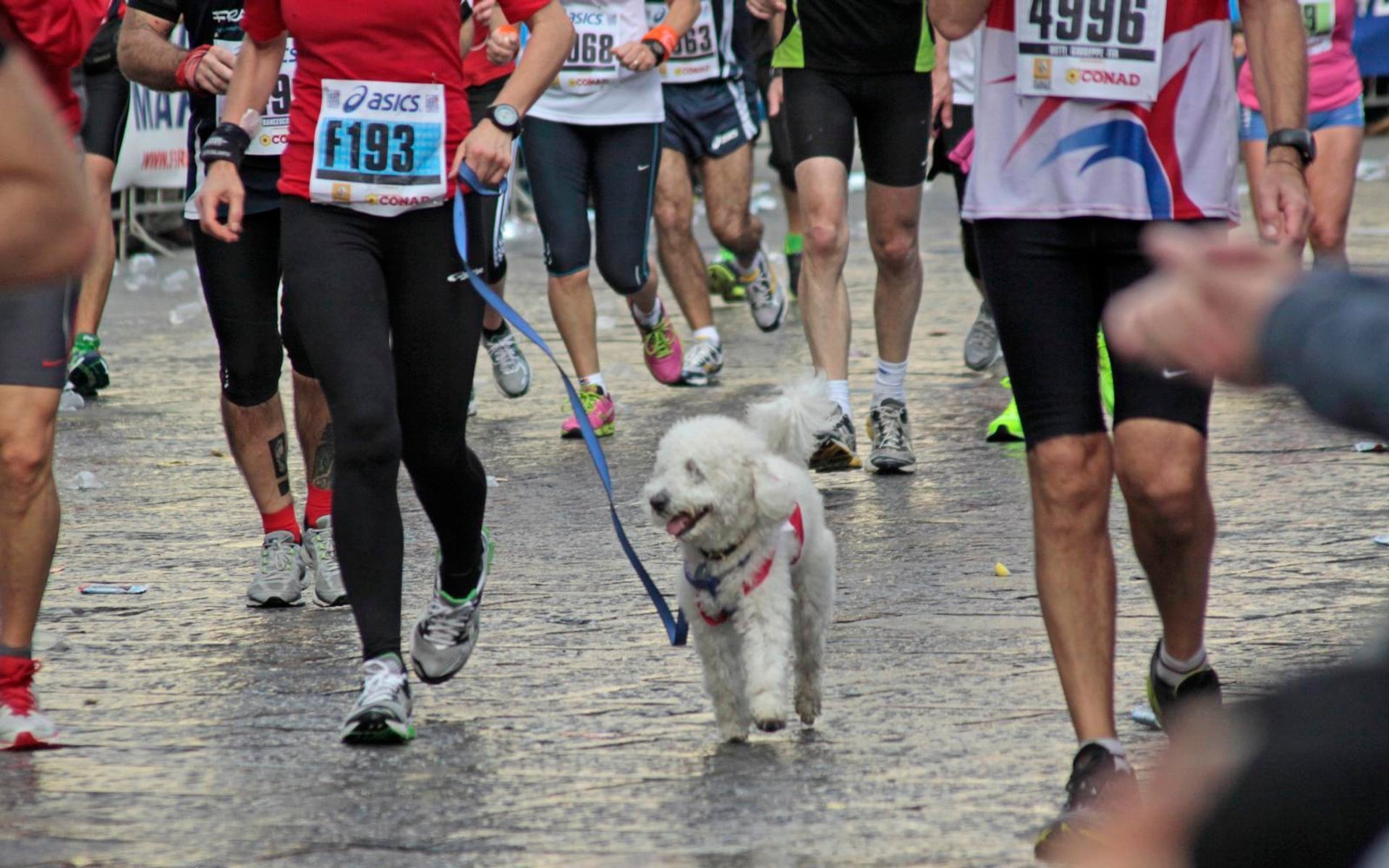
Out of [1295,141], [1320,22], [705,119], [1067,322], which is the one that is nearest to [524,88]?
[1067,322]

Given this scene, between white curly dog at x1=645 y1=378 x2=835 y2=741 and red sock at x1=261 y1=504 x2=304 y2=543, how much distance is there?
5.18 feet

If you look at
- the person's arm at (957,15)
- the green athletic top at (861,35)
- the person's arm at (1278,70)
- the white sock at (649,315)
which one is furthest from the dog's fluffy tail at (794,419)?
the white sock at (649,315)

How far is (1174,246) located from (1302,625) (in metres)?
3.54

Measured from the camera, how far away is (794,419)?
4824 millimetres

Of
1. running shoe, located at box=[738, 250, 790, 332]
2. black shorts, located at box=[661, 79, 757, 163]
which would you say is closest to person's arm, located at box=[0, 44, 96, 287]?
black shorts, located at box=[661, 79, 757, 163]

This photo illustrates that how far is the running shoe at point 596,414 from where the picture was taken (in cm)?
827

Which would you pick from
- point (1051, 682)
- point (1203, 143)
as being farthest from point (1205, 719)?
point (1051, 682)

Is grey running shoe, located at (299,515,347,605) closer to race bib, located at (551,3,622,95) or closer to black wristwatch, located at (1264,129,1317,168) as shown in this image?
black wristwatch, located at (1264,129,1317,168)

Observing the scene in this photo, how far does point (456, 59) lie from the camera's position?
187 inches

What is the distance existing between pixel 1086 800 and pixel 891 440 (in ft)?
12.7

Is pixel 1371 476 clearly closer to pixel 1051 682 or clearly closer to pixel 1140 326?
pixel 1051 682

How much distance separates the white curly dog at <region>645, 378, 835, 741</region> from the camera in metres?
4.35

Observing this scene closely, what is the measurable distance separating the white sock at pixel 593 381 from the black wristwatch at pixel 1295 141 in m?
4.64

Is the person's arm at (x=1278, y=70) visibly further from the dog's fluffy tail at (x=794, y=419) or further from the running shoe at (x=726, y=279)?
the running shoe at (x=726, y=279)
